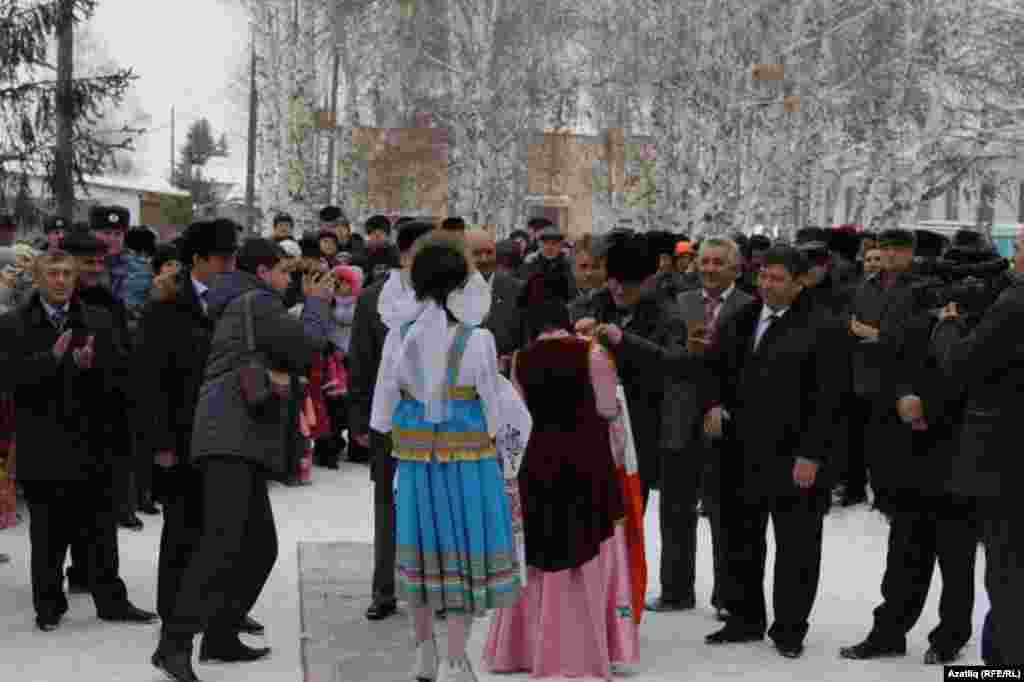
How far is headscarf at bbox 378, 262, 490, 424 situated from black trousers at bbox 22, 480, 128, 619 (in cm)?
250

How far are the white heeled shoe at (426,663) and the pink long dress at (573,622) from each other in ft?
1.93

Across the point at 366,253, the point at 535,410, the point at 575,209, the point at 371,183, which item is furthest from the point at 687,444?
the point at 575,209

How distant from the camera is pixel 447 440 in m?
7.61

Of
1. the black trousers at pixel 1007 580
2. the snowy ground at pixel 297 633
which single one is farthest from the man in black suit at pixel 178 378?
the black trousers at pixel 1007 580

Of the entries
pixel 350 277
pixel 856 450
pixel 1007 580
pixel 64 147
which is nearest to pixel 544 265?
pixel 350 277

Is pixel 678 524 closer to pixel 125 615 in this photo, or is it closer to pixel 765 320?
pixel 765 320

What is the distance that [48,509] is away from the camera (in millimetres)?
9023

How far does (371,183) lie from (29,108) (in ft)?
118

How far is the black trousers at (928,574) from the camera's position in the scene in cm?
874

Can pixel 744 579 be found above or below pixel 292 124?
below

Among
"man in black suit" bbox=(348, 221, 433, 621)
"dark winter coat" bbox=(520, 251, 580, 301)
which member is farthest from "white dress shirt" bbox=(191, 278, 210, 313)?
"dark winter coat" bbox=(520, 251, 580, 301)

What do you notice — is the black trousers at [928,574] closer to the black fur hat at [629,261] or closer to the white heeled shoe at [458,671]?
the black fur hat at [629,261]

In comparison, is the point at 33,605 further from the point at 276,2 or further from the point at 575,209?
the point at 575,209

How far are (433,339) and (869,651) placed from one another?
3176 mm
